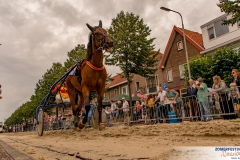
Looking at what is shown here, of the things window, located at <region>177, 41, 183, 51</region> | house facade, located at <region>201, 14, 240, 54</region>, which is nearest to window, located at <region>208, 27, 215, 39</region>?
house facade, located at <region>201, 14, 240, 54</region>

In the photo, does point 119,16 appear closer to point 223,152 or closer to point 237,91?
point 237,91

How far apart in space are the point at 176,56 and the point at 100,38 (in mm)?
27090

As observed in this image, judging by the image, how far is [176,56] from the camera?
32.6m

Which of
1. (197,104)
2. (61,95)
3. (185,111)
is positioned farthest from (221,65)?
(61,95)

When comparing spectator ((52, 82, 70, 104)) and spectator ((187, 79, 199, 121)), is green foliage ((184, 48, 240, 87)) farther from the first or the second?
spectator ((52, 82, 70, 104))

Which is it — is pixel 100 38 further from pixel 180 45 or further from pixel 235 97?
pixel 180 45

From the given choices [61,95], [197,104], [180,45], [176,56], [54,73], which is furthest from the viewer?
[54,73]

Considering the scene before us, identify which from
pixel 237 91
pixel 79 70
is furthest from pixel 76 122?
pixel 237 91

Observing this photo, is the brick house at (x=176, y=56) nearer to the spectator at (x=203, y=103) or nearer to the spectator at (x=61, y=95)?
the spectator at (x=203, y=103)

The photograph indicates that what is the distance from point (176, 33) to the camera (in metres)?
32.8

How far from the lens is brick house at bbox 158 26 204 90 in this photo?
3077cm

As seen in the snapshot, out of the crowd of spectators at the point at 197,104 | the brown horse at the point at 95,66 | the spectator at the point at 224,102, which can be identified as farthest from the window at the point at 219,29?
the brown horse at the point at 95,66

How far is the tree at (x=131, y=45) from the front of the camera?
25.5m

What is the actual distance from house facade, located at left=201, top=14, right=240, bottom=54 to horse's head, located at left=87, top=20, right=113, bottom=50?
71.8ft
